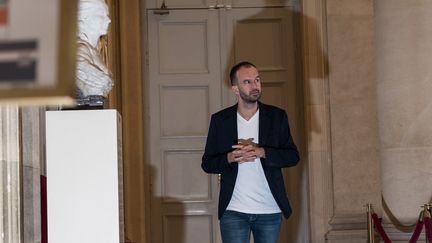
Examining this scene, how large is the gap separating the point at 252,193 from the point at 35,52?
535 cm

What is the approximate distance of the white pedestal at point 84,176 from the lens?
12.8 ft

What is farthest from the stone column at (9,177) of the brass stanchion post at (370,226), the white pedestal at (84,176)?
the brass stanchion post at (370,226)

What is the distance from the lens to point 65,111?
3.96 metres

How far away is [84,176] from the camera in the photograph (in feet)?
12.9

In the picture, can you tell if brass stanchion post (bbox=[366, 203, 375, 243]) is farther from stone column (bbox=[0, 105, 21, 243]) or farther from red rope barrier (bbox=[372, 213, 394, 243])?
stone column (bbox=[0, 105, 21, 243])

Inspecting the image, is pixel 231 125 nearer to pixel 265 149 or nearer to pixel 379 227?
pixel 265 149

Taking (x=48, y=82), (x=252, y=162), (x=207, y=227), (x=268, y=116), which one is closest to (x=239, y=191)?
(x=252, y=162)

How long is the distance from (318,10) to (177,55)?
65.1 inches

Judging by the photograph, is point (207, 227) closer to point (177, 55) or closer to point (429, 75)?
point (177, 55)

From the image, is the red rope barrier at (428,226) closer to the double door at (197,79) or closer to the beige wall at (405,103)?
the beige wall at (405,103)

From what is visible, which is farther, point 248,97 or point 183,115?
point 183,115

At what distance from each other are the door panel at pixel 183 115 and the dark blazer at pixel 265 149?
3.03 metres

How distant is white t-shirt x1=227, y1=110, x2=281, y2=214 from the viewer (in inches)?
225

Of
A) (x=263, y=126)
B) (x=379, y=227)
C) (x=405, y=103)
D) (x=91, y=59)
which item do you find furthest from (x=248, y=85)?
(x=405, y=103)
